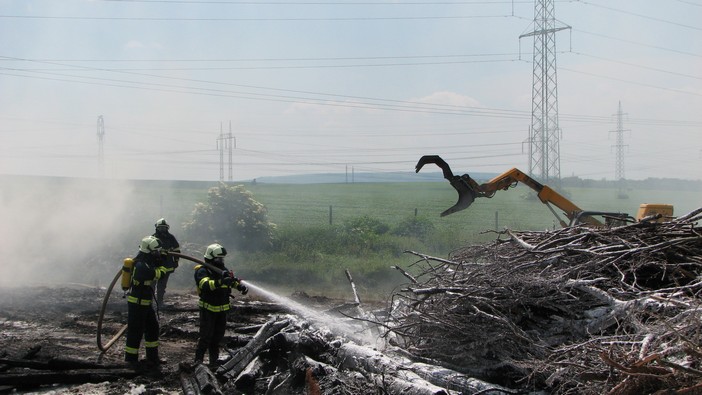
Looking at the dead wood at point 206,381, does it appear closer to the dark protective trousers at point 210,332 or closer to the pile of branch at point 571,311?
the dark protective trousers at point 210,332

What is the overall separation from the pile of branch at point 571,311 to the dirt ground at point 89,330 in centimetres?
335

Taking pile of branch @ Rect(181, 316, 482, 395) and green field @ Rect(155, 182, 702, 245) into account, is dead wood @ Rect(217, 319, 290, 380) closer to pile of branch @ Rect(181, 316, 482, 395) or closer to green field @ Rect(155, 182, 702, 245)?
pile of branch @ Rect(181, 316, 482, 395)

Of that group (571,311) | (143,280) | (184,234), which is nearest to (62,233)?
(184,234)

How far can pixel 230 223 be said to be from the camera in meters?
19.9

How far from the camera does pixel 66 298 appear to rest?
1320 centimetres

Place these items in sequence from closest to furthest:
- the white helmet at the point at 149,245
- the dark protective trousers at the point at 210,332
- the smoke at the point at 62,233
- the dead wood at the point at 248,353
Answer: the dead wood at the point at 248,353 → the dark protective trousers at the point at 210,332 → the white helmet at the point at 149,245 → the smoke at the point at 62,233

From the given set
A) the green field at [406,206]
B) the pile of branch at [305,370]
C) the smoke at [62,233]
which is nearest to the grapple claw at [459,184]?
the pile of branch at [305,370]

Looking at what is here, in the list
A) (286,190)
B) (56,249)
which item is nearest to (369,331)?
(56,249)

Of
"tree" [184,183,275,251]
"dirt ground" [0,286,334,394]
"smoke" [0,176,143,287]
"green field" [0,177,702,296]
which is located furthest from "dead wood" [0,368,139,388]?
"tree" [184,183,275,251]

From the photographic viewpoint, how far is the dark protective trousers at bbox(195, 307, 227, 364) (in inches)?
328

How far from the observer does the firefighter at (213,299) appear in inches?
323

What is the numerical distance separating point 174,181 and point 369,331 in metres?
34.6

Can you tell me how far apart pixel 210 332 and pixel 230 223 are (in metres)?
11.8

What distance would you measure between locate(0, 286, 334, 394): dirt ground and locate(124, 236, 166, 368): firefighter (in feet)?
0.81
